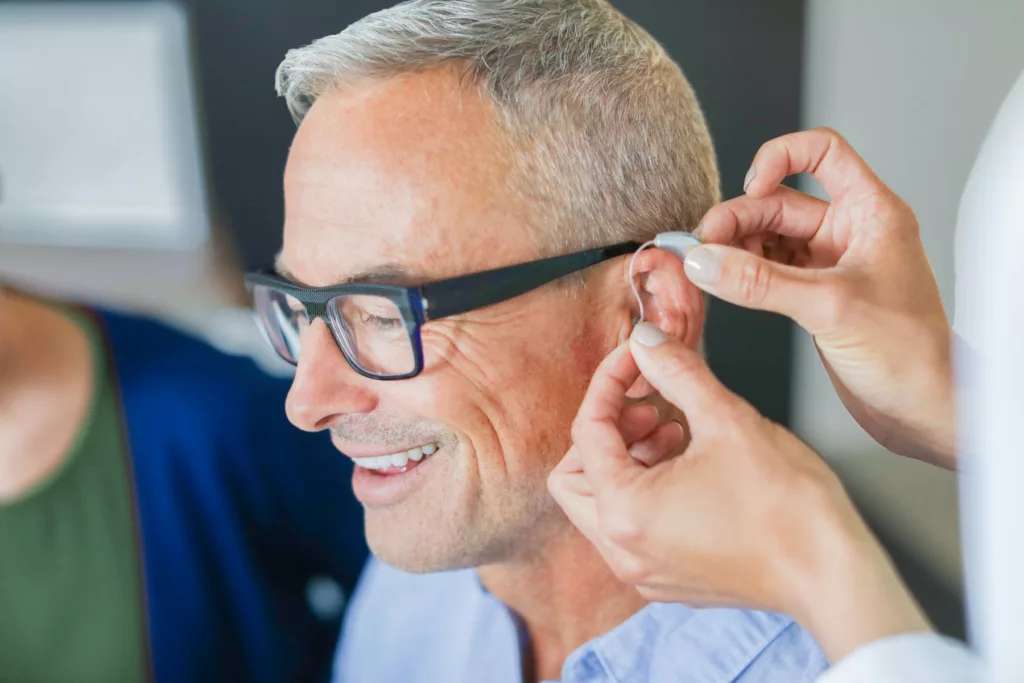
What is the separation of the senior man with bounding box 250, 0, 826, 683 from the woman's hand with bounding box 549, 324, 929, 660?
11 centimetres

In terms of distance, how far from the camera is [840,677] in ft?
1.78

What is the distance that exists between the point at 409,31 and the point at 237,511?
2.10ft

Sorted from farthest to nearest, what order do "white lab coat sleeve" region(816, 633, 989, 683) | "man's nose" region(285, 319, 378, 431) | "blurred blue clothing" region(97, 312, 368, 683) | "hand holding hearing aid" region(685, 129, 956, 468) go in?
"blurred blue clothing" region(97, 312, 368, 683)
"man's nose" region(285, 319, 378, 431)
"hand holding hearing aid" region(685, 129, 956, 468)
"white lab coat sleeve" region(816, 633, 989, 683)

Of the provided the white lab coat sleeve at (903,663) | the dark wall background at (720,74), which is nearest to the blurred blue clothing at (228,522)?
the dark wall background at (720,74)

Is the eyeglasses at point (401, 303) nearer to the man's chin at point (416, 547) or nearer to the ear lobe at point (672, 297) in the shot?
the ear lobe at point (672, 297)

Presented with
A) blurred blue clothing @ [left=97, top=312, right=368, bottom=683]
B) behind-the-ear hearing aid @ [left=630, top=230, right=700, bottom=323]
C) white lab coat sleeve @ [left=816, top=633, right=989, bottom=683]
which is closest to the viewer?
white lab coat sleeve @ [left=816, top=633, right=989, bottom=683]

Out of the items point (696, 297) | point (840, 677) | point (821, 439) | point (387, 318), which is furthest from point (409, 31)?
point (840, 677)

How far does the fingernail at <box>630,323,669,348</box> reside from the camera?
677 mm

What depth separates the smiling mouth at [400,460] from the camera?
2.87 ft

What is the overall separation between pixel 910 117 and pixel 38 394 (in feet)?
3.64

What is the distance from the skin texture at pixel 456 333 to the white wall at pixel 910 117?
0.19m

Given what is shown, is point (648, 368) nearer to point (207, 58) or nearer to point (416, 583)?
point (416, 583)

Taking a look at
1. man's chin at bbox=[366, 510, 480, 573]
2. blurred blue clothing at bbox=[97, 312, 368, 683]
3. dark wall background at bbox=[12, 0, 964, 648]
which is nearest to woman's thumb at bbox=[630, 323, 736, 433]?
dark wall background at bbox=[12, 0, 964, 648]

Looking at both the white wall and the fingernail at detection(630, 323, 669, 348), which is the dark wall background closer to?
the white wall
